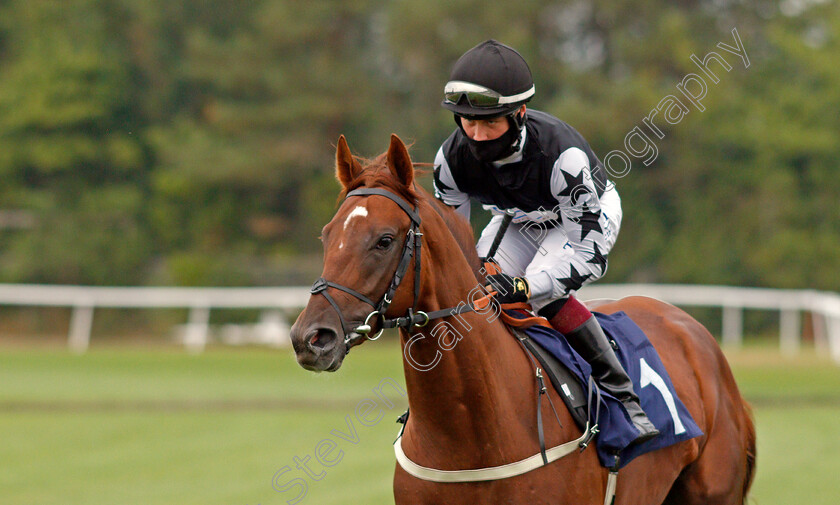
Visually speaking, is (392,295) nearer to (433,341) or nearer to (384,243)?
(384,243)

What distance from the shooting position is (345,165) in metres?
3.33

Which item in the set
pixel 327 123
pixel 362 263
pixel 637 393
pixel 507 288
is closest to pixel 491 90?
pixel 507 288

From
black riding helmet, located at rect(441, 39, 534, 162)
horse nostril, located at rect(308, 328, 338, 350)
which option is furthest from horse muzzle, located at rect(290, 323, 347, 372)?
black riding helmet, located at rect(441, 39, 534, 162)

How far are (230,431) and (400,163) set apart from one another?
701 cm

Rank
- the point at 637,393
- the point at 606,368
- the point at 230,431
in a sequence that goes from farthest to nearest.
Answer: the point at 230,431 < the point at 637,393 < the point at 606,368

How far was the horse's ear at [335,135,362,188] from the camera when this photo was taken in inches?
129

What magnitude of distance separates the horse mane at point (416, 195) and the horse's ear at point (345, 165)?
26 mm

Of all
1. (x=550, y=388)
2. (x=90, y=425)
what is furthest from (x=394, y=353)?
(x=550, y=388)

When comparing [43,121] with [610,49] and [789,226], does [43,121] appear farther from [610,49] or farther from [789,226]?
[789,226]

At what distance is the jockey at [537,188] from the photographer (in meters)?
3.56

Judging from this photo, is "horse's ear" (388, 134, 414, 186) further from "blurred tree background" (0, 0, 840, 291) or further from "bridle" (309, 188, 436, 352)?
"blurred tree background" (0, 0, 840, 291)

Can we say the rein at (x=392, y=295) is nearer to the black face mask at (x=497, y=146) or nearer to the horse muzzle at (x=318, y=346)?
the horse muzzle at (x=318, y=346)

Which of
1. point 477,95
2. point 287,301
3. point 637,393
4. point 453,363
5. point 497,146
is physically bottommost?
point 287,301

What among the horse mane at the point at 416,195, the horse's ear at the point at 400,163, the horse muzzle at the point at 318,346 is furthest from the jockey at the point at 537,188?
the horse muzzle at the point at 318,346
